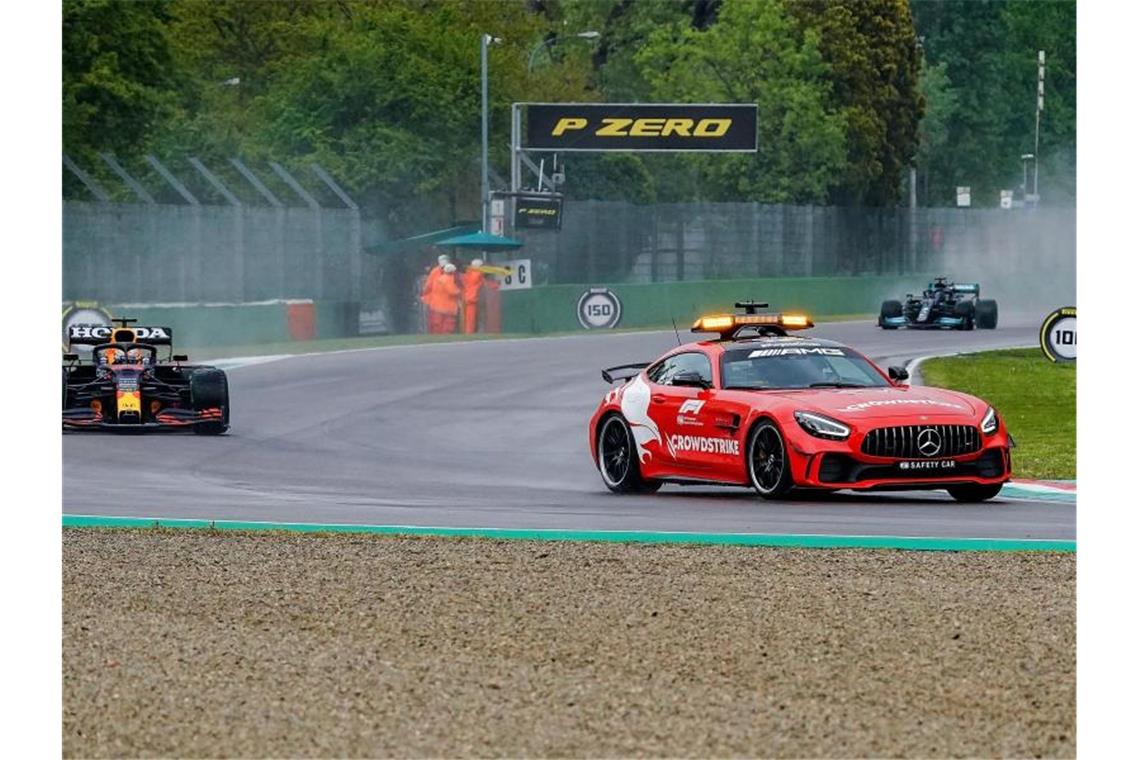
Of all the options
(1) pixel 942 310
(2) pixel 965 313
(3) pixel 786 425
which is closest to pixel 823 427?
(3) pixel 786 425

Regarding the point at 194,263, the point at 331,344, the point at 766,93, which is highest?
the point at 766,93

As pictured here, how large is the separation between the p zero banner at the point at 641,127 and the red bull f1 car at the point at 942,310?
12.4 metres

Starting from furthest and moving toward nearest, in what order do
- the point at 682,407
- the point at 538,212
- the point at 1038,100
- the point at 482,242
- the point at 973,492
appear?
the point at 1038,100
the point at 538,212
the point at 482,242
the point at 682,407
the point at 973,492

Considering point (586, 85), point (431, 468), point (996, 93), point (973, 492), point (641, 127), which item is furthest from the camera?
point (996, 93)

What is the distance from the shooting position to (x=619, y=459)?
59.9 ft

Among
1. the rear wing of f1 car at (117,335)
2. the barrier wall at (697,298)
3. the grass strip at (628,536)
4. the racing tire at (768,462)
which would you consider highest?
the barrier wall at (697,298)

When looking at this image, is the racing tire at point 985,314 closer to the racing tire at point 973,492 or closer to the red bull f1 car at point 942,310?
the red bull f1 car at point 942,310

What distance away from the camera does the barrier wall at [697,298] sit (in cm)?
4759

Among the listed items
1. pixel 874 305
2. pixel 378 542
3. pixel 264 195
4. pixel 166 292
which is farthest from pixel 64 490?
pixel 874 305

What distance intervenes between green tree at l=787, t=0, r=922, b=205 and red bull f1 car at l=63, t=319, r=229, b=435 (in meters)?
52.6

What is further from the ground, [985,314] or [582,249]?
[582,249]

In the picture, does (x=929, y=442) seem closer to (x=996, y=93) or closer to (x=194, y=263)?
(x=194, y=263)

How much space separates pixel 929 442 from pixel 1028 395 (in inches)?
538

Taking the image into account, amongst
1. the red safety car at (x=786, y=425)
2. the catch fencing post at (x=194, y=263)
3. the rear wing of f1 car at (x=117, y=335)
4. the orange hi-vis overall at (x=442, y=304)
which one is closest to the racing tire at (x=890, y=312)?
the orange hi-vis overall at (x=442, y=304)
